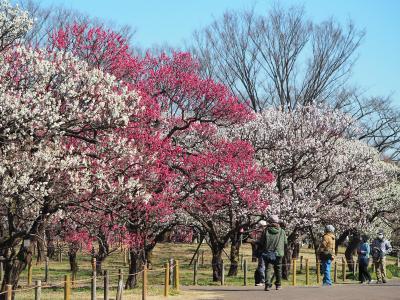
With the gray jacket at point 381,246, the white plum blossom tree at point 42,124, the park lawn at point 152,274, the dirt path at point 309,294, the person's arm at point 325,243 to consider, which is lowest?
the park lawn at point 152,274

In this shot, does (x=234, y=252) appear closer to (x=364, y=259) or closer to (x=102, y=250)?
(x=102, y=250)

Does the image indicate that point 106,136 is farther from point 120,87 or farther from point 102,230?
point 102,230

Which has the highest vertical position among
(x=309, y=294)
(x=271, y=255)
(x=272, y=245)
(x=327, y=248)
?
(x=272, y=245)

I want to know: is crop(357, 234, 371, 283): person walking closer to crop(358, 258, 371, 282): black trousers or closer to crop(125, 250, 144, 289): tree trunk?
crop(358, 258, 371, 282): black trousers

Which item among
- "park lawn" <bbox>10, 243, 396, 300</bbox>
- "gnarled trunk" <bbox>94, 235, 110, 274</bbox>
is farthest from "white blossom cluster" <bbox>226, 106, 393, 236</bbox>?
"gnarled trunk" <bbox>94, 235, 110, 274</bbox>

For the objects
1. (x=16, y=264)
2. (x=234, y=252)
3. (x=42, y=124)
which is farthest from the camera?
(x=234, y=252)

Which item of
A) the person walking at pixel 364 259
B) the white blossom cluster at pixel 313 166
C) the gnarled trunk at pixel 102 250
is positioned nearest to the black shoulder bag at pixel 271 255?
the gnarled trunk at pixel 102 250

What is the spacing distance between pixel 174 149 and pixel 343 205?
1442 cm

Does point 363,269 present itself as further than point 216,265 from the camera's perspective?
No

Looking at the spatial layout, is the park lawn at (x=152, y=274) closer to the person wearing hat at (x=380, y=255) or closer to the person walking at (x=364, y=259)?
the person walking at (x=364, y=259)

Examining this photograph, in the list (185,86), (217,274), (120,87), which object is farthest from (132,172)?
(217,274)

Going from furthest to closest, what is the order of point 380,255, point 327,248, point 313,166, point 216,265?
point 313,166
point 216,265
point 380,255
point 327,248

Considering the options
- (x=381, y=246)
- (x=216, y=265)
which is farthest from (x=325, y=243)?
(x=216, y=265)

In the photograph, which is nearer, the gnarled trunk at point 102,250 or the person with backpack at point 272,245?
the person with backpack at point 272,245
